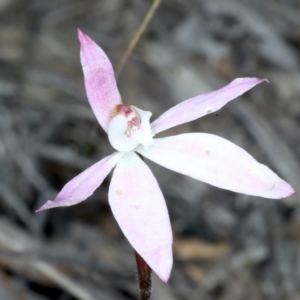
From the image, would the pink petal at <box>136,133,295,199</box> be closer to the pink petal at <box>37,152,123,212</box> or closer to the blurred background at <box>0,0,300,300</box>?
the pink petal at <box>37,152,123,212</box>

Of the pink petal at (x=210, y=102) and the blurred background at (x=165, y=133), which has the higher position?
the blurred background at (x=165, y=133)

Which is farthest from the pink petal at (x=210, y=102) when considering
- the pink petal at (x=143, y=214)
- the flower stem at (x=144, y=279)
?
the flower stem at (x=144, y=279)

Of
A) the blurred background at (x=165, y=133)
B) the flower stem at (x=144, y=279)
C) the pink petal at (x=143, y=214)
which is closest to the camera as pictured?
the pink petal at (x=143, y=214)

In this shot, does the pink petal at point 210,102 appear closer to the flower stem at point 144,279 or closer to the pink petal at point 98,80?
the pink petal at point 98,80

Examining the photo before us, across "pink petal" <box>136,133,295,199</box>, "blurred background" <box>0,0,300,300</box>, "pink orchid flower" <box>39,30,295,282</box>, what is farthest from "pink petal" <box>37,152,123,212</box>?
"blurred background" <box>0,0,300,300</box>

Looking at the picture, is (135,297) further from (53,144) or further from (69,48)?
(69,48)

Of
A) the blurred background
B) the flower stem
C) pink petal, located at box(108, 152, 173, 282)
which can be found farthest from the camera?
the blurred background

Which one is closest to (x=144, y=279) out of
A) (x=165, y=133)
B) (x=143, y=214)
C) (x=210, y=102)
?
(x=143, y=214)
